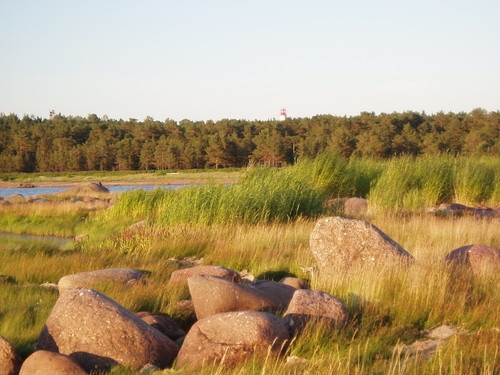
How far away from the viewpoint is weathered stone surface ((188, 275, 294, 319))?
6.49m

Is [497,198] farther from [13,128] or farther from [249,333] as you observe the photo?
[13,128]

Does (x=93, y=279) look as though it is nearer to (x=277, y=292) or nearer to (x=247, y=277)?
(x=277, y=292)

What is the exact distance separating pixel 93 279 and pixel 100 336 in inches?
104

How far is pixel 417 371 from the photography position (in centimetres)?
473

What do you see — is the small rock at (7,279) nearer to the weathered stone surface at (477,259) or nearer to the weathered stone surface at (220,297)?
the weathered stone surface at (220,297)

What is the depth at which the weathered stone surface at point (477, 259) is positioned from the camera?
8.09m

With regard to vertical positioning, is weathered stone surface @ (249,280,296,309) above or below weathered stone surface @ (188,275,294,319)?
below

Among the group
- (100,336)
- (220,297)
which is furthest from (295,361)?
(100,336)

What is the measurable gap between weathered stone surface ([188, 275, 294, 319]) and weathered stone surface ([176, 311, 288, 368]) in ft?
3.13

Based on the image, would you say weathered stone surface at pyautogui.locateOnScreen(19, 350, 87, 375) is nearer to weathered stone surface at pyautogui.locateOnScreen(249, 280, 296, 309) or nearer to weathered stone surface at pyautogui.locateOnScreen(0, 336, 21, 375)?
weathered stone surface at pyautogui.locateOnScreen(0, 336, 21, 375)

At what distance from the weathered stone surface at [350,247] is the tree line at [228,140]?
131 ft

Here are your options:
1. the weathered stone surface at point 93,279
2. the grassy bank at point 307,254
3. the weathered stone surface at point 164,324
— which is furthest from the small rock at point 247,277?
the weathered stone surface at point 164,324

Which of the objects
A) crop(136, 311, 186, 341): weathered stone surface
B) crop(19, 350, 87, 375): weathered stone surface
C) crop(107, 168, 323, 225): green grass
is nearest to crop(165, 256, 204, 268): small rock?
crop(107, 168, 323, 225): green grass

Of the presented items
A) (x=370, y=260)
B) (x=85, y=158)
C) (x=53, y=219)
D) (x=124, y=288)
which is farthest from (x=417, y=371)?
(x=85, y=158)
